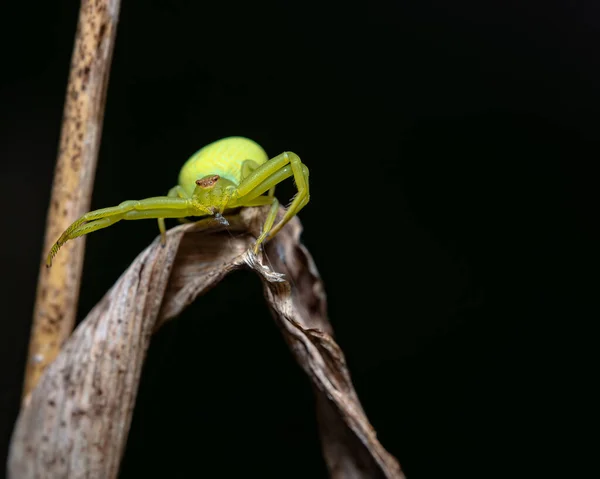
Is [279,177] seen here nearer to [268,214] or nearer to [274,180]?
[274,180]

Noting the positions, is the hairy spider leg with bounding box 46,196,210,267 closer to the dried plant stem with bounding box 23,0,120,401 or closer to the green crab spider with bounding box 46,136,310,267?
the green crab spider with bounding box 46,136,310,267

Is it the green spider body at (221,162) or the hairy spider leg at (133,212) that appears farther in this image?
Answer: the green spider body at (221,162)

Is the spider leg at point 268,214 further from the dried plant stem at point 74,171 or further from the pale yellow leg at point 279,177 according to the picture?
the dried plant stem at point 74,171

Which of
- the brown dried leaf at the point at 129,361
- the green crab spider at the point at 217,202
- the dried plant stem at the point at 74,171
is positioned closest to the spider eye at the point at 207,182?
the green crab spider at the point at 217,202

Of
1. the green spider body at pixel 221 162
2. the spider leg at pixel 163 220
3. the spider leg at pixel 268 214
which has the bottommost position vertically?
the spider leg at pixel 268 214

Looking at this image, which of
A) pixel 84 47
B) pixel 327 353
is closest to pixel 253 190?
pixel 327 353

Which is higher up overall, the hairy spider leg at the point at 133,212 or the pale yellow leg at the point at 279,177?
the hairy spider leg at the point at 133,212

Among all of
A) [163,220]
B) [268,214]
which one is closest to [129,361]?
[163,220]
